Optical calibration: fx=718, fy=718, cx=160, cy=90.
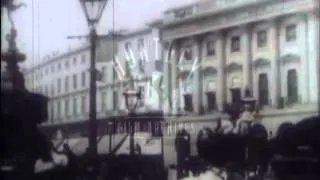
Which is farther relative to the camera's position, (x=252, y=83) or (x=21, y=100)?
(x=21, y=100)

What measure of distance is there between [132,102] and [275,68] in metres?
0.84

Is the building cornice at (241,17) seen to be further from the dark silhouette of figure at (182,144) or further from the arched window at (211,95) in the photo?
the dark silhouette of figure at (182,144)

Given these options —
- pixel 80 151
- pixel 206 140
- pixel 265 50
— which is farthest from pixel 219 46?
pixel 80 151

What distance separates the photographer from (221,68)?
3920 mm

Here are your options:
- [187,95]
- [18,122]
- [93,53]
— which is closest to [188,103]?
[187,95]

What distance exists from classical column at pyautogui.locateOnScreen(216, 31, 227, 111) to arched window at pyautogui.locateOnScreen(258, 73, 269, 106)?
19 centimetres

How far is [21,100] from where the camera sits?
4312 millimetres

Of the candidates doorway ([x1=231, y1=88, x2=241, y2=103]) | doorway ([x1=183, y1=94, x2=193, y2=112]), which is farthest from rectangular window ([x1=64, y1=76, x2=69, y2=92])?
doorway ([x1=231, y1=88, x2=241, y2=103])

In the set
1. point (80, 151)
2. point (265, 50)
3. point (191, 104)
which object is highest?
point (265, 50)

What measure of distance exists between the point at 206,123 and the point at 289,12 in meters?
0.76

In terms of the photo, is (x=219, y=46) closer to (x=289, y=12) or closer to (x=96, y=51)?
(x=289, y=12)

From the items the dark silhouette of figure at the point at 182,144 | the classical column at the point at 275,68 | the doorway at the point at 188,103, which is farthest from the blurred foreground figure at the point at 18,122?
the classical column at the point at 275,68

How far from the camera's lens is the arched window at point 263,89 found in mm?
3869

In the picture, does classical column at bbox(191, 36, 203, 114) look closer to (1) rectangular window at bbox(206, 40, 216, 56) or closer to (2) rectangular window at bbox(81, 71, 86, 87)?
(1) rectangular window at bbox(206, 40, 216, 56)
